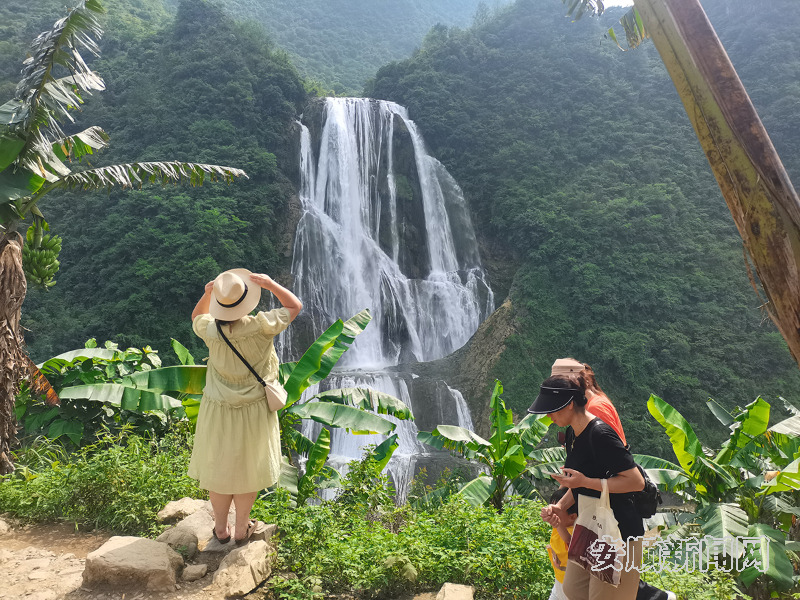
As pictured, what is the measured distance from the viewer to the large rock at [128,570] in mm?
2777

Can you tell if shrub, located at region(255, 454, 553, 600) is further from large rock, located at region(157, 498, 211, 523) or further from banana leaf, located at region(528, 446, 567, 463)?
banana leaf, located at region(528, 446, 567, 463)

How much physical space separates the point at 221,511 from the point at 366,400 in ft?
7.11

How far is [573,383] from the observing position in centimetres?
200

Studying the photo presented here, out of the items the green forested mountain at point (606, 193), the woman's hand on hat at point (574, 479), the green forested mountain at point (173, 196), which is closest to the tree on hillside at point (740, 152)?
the woman's hand on hat at point (574, 479)

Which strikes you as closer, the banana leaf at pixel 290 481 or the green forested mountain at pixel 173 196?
the banana leaf at pixel 290 481

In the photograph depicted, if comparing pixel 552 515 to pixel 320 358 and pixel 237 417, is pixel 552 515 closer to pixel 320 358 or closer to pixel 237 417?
pixel 237 417

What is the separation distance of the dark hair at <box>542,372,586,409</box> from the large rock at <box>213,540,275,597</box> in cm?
202

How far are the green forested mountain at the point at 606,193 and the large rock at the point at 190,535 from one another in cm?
1166

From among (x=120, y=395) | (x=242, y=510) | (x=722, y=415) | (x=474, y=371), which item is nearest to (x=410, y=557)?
(x=242, y=510)

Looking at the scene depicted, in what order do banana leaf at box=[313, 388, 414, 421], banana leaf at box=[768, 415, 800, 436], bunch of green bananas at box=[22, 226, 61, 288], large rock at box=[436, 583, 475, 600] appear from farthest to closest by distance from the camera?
bunch of green bananas at box=[22, 226, 61, 288]
banana leaf at box=[313, 388, 414, 421]
banana leaf at box=[768, 415, 800, 436]
large rock at box=[436, 583, 475, 600]

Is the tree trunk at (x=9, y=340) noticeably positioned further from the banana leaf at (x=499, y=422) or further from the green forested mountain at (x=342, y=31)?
the green forested mountain at (x=342, y=31)

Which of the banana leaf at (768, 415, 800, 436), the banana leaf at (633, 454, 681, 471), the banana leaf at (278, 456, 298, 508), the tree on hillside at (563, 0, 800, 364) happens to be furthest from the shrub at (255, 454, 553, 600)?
the banana leaf at (768, 415, 800, 436)

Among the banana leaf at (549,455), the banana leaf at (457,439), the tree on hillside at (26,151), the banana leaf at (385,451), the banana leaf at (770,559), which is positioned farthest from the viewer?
the banana leaf at (549,455)

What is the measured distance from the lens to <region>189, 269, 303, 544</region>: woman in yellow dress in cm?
299
